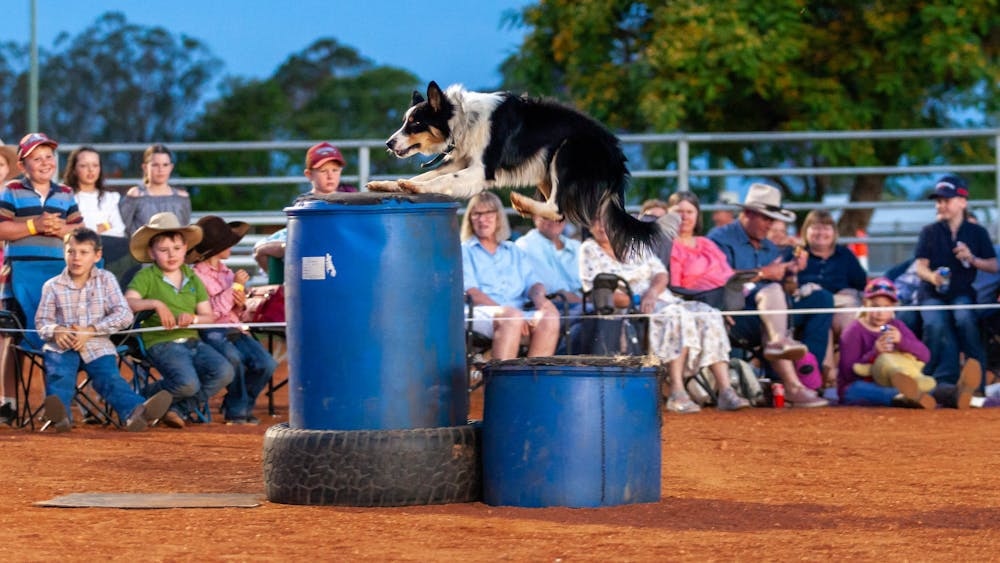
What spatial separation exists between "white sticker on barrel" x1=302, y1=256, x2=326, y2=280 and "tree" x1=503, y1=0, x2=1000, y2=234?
1331 centimetres

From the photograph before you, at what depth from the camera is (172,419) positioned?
11.3 m

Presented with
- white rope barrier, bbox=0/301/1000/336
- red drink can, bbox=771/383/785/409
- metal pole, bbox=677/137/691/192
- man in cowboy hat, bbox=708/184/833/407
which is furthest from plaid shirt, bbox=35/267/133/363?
metal pole, bbox=677/137/691/192

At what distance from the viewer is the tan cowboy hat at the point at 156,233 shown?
11.5 m

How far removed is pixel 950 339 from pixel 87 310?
6968 millimetres

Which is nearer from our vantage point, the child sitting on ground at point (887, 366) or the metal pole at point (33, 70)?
the child sitting on ground at point (887, 366)

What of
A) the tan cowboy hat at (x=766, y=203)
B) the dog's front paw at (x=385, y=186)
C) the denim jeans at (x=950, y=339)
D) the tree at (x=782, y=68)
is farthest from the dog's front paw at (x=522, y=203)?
the tree at (x=782, y=68)

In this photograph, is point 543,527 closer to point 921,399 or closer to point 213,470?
point 213,470

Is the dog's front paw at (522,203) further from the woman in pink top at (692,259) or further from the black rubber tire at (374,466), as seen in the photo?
the woman in pink top at (692,259)

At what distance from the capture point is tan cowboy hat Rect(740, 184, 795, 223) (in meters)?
13.6

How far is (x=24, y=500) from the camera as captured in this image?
306 inches

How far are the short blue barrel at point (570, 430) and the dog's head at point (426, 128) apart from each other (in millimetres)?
1083

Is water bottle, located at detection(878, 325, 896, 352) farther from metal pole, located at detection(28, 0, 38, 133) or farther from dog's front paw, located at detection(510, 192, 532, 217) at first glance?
metal pole, located at detection(28, 0, 38, 133)

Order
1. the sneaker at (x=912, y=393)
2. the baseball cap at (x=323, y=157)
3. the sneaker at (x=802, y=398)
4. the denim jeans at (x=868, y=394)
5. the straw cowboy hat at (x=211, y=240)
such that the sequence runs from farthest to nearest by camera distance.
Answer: the sneaker at (x=802, y=398)
the denim jeans at (x=868, y=394)
the sneaker at (x=912, y=393)
the straw cowboy hat at (x=211, y=240)
the baseball cap at (x=323, y=157)

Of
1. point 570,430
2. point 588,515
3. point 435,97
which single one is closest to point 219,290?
point 435,97
